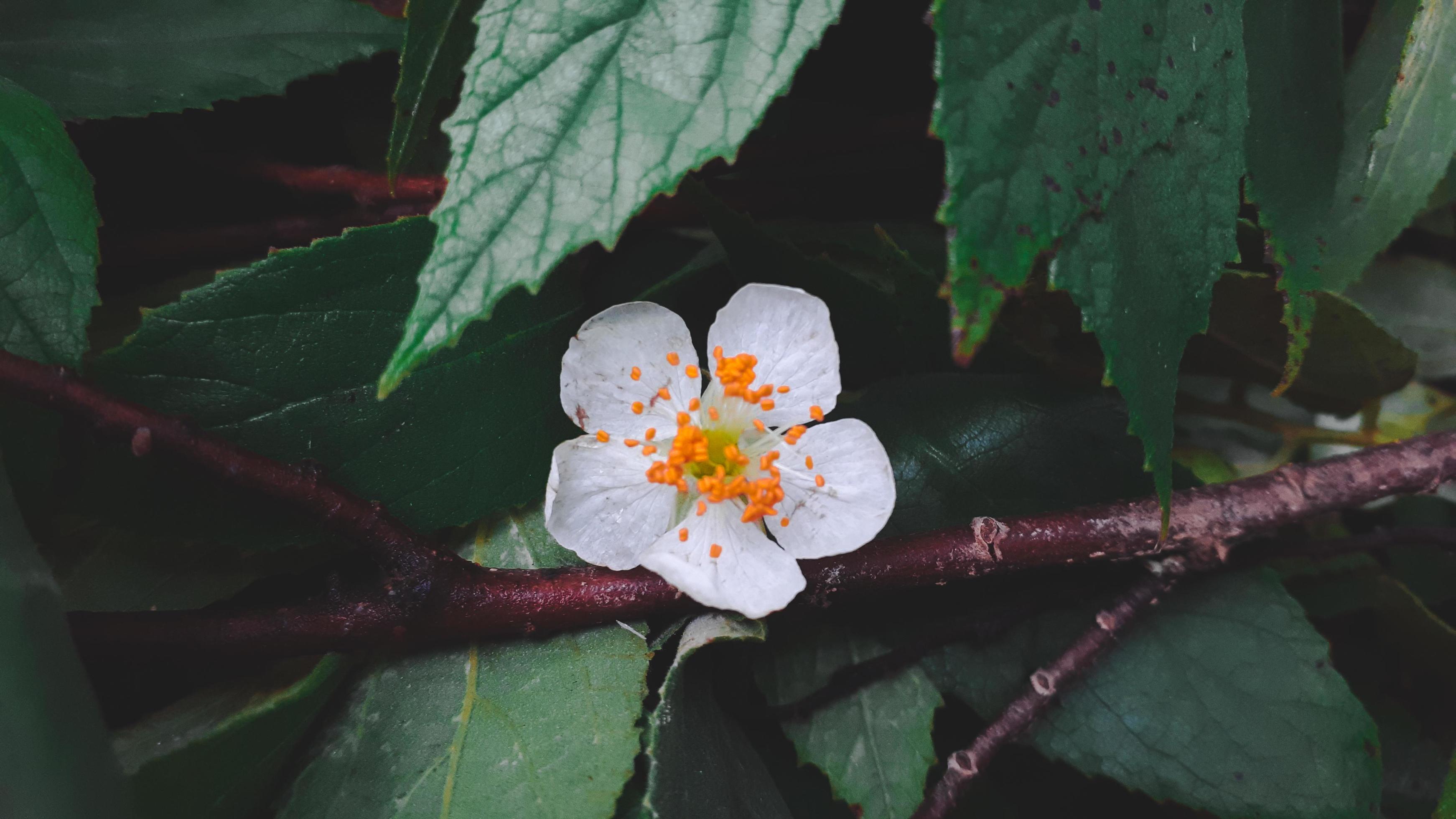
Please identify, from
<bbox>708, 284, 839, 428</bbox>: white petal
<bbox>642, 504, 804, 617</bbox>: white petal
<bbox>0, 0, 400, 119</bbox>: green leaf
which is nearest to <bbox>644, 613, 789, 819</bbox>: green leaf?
<bbox>642, 504, 804, 617</bbox>: white petal

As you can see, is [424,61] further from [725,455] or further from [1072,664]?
[1072,664]

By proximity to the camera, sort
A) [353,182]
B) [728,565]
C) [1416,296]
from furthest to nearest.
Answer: [1416,296]
[353,182]
[728,565]

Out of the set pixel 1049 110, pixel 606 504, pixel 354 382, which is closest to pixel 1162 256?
pixel 1049 110

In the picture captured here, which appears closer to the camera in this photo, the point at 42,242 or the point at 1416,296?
the point at 42,242

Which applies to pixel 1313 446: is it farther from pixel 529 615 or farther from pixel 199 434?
pixel 199 434

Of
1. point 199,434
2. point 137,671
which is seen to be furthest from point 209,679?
point 199,434

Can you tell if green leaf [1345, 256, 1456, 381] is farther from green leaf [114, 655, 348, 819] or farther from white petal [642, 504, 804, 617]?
green leaf [114, 655, 348, 819]
